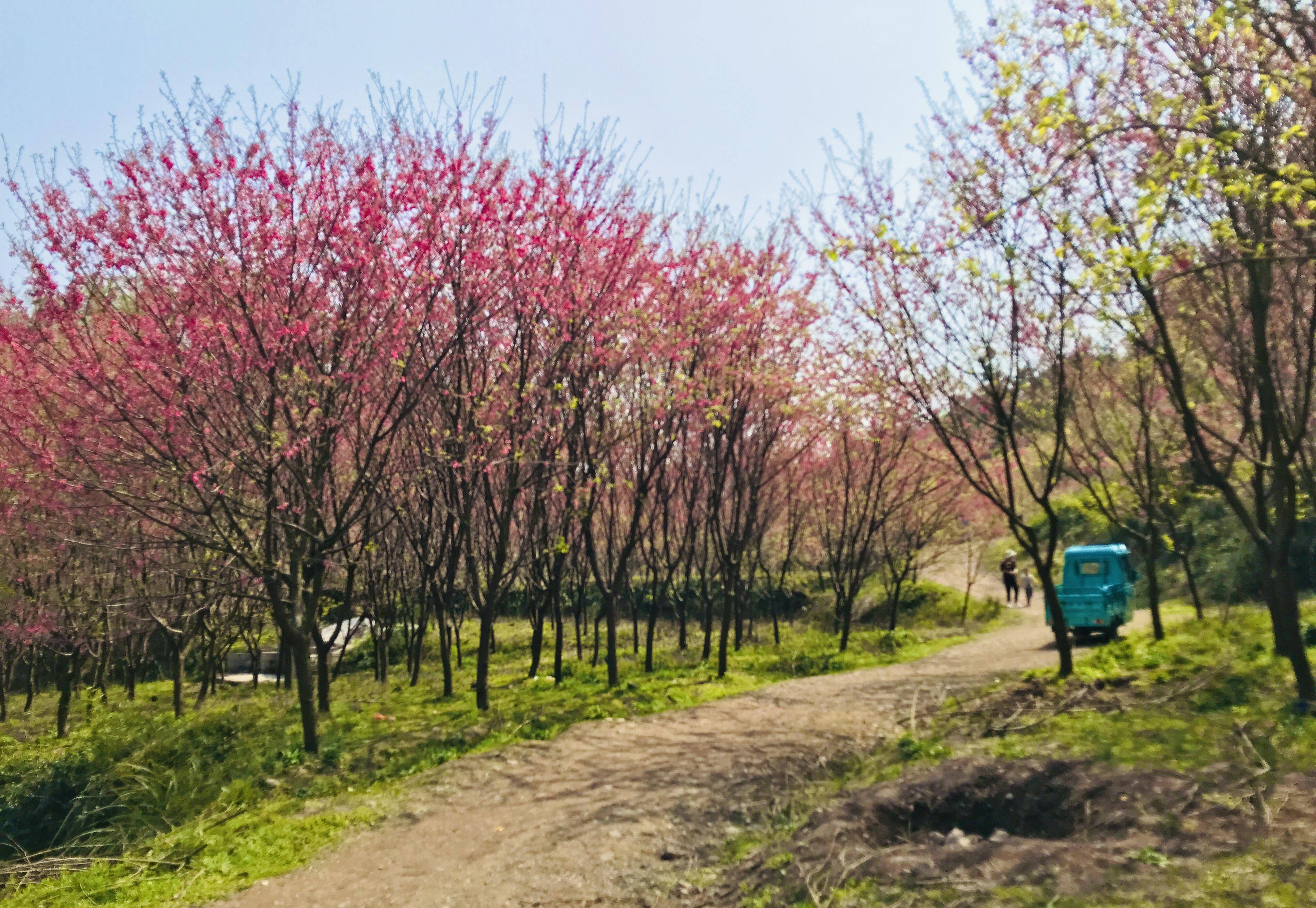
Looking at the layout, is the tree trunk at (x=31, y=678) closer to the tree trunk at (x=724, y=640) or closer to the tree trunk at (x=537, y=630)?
the tree trunk at (x=537, y=630)

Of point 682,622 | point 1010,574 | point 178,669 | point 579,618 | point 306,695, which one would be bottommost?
point 306,695

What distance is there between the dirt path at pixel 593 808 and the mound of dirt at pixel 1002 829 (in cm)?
133

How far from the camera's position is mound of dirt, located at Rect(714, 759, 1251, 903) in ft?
16.1

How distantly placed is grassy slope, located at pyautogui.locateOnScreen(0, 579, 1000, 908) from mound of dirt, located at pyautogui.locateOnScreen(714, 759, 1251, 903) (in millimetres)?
4586

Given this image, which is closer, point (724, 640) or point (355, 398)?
point (355, 398)

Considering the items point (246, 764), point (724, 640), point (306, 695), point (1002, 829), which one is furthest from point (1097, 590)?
point (246, 764)

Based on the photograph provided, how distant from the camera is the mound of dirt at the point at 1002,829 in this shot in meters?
4.91

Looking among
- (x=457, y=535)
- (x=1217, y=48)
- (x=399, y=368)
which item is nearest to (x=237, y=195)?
(x=399, y=368)

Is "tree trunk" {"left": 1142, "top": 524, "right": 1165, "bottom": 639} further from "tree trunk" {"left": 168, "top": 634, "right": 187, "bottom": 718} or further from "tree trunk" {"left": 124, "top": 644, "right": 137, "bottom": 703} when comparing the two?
"tree trunk" {"left": 124, "top": 644, "right": 137, "bottom": 703}

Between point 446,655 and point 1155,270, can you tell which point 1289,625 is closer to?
point 1155,270

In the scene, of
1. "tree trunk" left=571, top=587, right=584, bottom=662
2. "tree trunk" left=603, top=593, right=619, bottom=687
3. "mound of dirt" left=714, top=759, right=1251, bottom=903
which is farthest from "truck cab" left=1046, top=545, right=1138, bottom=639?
"mound of dirt" left=714, top=759, right=1251, bottom=903

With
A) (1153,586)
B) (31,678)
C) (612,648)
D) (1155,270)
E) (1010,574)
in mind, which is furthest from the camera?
(1010,574)

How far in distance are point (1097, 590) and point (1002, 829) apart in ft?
44.2

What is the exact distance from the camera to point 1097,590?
18109mm
